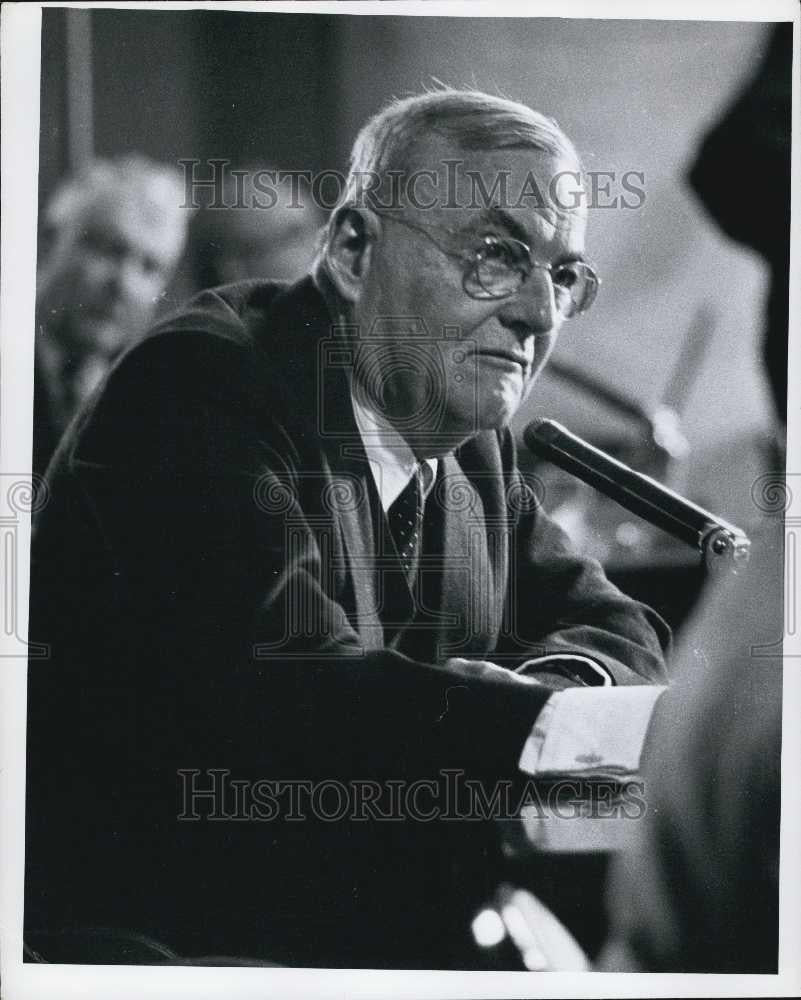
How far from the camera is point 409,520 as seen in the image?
4.82 ft

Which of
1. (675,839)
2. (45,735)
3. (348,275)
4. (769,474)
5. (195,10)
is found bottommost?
(675,839)

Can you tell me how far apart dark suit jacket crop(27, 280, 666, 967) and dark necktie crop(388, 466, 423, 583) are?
0.06 feet

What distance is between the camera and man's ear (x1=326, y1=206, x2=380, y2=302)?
1449 millimetres

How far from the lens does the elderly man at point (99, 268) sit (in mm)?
1453

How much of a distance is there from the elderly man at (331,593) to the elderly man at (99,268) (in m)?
0.05

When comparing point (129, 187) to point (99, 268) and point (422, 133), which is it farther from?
point (422, 133)

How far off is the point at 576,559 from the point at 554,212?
0.54 m

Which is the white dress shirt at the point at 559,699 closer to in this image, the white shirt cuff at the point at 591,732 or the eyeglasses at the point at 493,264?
the white shirt cuff at the point at 591,732

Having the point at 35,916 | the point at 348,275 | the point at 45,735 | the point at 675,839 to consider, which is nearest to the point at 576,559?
the point at 675,839

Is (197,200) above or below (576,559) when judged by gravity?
above

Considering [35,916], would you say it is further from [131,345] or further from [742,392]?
[742,392]

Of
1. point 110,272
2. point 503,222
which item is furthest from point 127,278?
point 503,222

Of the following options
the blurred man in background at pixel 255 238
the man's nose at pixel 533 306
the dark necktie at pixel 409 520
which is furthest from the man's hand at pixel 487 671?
the blurred man in background at pixel 255 238

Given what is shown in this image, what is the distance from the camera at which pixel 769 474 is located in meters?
1.48
